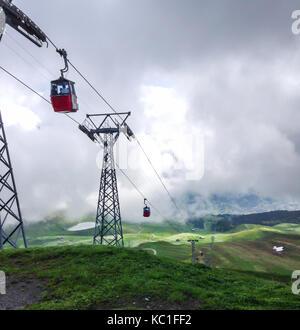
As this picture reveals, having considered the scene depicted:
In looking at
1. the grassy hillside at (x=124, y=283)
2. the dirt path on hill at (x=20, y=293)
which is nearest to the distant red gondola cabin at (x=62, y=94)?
the grassy hillside at (x=124, y=283)

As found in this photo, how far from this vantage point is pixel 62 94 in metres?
21.2

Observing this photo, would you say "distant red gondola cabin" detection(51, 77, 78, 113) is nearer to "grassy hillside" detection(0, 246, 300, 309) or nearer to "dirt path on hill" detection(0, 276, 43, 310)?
"grassy hillside" detection(0, 246, 300, 309)

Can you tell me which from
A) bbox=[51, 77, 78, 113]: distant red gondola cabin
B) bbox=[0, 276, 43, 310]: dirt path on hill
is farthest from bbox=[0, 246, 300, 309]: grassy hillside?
bbox=[51, 77, 78, 113]: distant red gondola cabin

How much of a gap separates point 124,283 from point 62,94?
14.7 meters

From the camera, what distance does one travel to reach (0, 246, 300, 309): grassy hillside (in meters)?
13.4

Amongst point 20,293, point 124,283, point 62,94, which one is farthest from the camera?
point 62,94

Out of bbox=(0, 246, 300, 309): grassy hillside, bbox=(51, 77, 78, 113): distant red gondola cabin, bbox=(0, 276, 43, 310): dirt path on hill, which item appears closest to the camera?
bbox=(0, 246, 300, 309): grassy hillside

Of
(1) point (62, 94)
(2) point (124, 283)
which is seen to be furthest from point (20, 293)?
(1) point (62, 94)

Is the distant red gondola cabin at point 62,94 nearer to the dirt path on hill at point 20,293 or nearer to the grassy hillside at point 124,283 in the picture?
the grassy hillside at point 124,283

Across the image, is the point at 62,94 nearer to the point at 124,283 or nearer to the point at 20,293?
the point at 20,293

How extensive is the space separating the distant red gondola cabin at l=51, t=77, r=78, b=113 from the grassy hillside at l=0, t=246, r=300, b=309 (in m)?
12.0

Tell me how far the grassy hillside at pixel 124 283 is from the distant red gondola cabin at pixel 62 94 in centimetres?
1204
